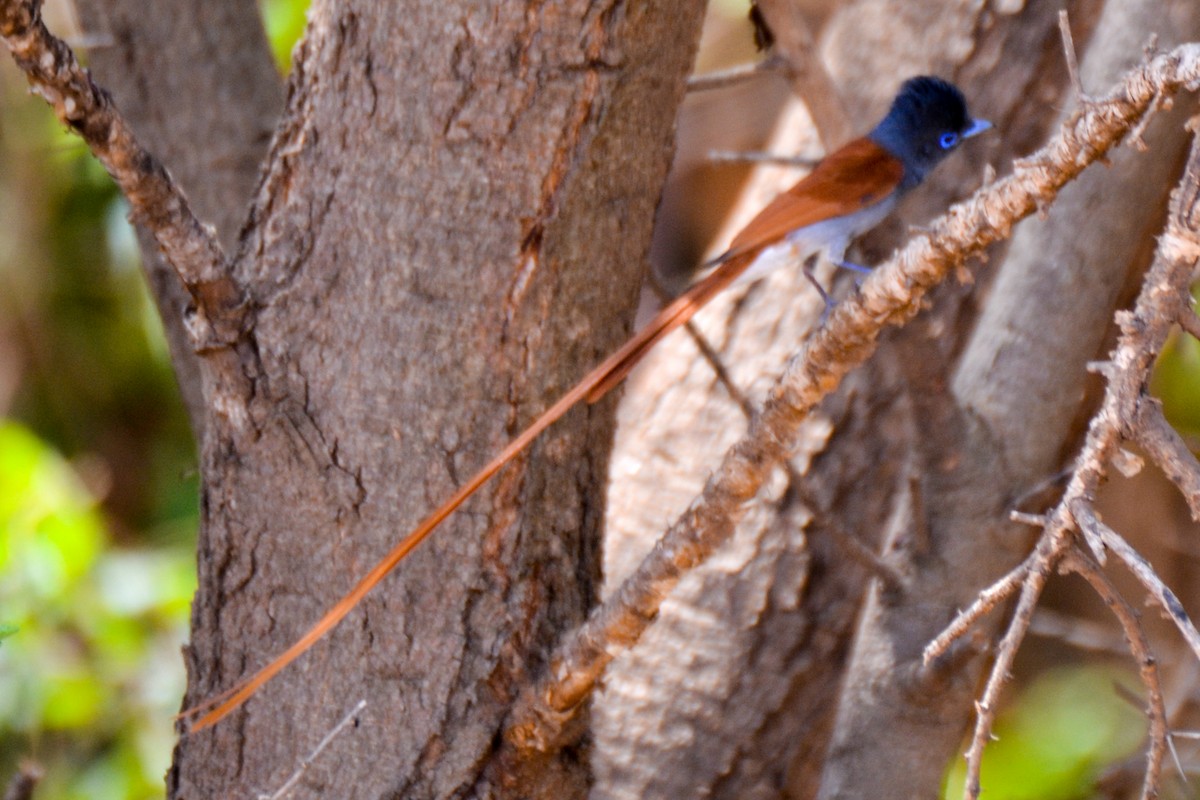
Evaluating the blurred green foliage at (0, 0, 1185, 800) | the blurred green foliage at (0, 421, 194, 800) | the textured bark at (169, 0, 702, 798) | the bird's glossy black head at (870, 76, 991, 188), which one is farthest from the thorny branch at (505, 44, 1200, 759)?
the blurred green foliage at (0, 421, 194, 800)


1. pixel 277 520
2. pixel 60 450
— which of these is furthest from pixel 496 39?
pixel 60 450

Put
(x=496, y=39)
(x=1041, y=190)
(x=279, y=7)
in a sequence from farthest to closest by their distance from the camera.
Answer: (x=279, y=7) → (x=496, y=39) → (x=1041, y=190)

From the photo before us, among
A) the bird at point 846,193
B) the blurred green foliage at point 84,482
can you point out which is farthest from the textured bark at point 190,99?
the bird at point 846,193

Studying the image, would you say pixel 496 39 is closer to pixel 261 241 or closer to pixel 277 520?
pixel 261 241

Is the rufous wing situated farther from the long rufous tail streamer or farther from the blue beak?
the blue beak

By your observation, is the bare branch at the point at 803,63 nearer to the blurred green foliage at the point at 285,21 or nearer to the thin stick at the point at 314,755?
the thin stick at the point at 314,755

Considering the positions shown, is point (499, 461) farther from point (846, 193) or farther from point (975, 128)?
point (975, 128)
